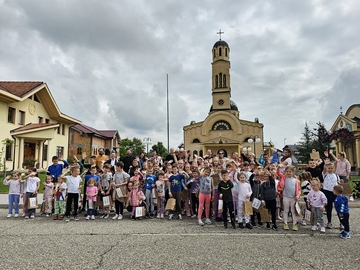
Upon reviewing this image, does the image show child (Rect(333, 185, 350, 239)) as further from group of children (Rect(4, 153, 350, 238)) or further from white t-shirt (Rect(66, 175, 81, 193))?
white t-shirt (Rect(66, 175, 81, 193))

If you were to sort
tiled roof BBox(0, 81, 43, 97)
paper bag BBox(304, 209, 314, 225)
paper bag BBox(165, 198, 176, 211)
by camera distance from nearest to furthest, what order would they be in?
1. paper bag BBox(304, 209, 314, 225)
2. paper bag BBox(165, 198, 176, 211)
3. tiled roof BBox(0, 81, 43, 97)

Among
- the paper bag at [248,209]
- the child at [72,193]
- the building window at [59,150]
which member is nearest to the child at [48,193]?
the child at [72,193]

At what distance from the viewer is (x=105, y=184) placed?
8.31 meters

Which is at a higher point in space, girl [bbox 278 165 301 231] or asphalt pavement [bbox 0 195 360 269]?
girl [bbox 278 165 301 231]

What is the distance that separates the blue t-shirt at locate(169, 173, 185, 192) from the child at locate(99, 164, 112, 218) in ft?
6.43

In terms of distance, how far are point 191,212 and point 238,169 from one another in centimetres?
201

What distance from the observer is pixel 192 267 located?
A: 394 centimetres

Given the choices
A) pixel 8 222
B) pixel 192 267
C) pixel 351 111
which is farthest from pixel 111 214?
pixel 351 111

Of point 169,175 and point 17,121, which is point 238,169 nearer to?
point 169,175

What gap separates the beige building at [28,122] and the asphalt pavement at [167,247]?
1654cm

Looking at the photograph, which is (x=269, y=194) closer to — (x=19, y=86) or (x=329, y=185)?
(x=329, y=185)

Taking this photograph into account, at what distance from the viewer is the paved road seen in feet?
13.4

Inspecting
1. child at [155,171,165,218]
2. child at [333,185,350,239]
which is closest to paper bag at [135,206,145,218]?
child at [155,171,165,218]

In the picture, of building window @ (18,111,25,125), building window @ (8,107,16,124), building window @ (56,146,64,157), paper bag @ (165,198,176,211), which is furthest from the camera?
building window @ (56,146,64,157)
